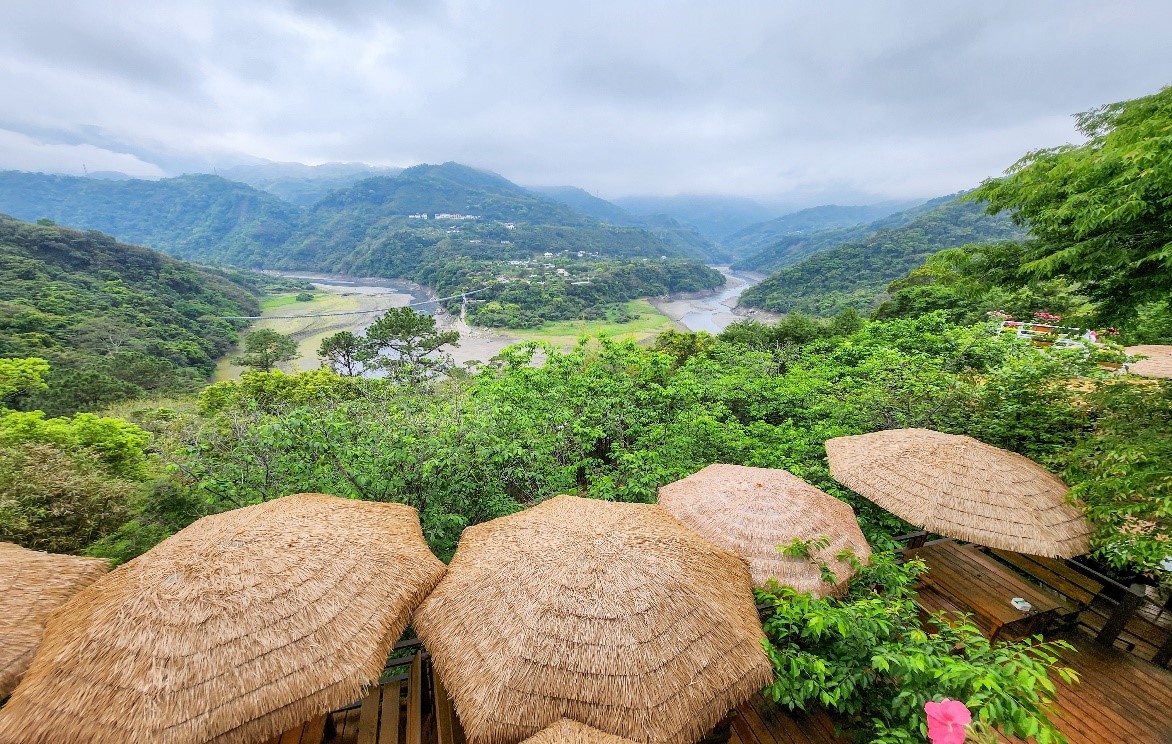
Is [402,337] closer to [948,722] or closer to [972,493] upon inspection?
[972,493]

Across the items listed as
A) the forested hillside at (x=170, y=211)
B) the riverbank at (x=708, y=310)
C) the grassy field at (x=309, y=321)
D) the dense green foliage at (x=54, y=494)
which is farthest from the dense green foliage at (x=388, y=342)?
the forested hillside at (x=170, y=211)

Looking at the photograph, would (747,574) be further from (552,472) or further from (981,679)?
(552,472)

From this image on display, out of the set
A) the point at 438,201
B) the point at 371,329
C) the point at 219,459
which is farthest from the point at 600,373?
the point at 438,201

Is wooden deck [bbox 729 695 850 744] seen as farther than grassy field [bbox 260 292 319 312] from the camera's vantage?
No

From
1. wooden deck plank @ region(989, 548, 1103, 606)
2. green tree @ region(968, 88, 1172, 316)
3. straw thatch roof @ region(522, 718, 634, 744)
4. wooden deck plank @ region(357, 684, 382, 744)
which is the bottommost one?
wooden deck plank @ region(357, 684, 382, 744)

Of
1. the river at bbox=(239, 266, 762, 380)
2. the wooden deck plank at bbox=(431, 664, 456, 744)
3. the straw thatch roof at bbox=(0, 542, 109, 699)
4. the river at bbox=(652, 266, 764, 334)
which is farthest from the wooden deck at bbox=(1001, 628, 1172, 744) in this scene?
the river at bbox=(652, 266, 764, 334)

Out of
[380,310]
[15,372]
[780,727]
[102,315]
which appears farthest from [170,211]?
[780,727]

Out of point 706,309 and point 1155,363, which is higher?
point 1155,363

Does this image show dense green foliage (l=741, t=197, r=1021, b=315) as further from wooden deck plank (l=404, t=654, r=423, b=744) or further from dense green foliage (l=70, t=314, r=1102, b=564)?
wooden deck plank (l=404, t=654, r=423, b=744)
